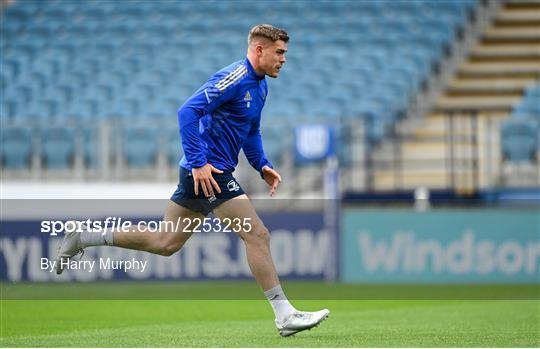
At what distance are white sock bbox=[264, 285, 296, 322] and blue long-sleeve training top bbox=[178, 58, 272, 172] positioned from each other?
2.69 feet

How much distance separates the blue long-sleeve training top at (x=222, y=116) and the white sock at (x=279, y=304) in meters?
0.82

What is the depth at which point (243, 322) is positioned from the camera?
9.41 m

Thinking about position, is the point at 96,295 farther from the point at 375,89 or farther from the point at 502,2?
the point at 502,2

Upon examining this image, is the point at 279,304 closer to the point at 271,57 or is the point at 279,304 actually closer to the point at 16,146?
the point at 271,57

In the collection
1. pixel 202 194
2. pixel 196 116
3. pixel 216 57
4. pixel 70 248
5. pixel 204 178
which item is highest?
pixel 216 57

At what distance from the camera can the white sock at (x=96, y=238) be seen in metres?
7.52

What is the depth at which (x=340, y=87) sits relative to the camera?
62.2 ft

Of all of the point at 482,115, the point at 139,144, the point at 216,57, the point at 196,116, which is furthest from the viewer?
the point at 216,57

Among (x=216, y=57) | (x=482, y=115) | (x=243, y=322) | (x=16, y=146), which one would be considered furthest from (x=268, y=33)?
(x=216, y=57)

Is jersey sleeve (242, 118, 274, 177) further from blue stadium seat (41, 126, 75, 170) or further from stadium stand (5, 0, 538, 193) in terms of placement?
blue stadium seat (41, 126, 75, 170)

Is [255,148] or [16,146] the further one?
[16,146]

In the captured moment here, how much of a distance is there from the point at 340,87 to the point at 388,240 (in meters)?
4.37

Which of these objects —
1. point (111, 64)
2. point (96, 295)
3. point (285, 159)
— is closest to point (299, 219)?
point (285, 159)

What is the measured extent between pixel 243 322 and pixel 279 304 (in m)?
2.15
